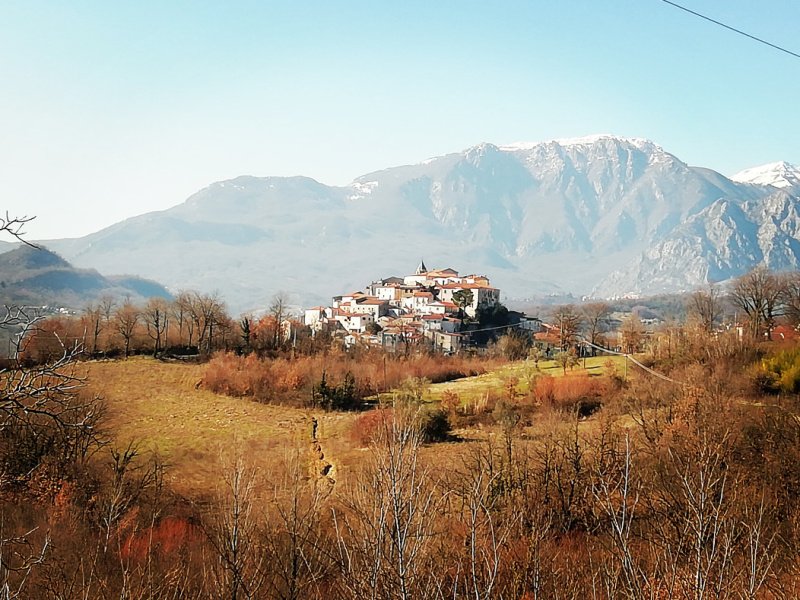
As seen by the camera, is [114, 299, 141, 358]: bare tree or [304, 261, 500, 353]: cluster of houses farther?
[304, 261, 500, 353]: cluster of houses

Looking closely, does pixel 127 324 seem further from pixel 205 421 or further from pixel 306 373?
pixel 205 421

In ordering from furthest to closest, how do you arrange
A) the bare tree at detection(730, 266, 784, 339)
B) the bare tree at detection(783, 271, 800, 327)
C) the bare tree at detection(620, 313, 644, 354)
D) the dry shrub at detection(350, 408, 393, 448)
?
1. the bare tree at detection(620, 313, 644, 354)
2. the bare tree at detection(730, 266, 784, 339)
3. the bare tree at detection(783, 271, 800, 327)
4. the dry shrub at detection(350, 408, 393, 448)

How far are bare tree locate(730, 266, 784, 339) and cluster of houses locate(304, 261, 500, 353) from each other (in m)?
28.1

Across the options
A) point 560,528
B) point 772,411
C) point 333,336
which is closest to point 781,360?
point 772,411

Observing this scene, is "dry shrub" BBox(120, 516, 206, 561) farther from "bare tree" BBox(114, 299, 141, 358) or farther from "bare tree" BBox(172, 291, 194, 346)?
"bare tree" BBox(172, 291, 194, 346)

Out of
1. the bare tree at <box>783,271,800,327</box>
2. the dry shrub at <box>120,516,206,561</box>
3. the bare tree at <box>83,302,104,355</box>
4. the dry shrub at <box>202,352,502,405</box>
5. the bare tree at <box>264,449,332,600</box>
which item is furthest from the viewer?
the bare tree at <box>783,271,800,327</box>

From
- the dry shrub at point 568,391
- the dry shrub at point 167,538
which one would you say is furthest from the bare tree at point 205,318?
the dry shrub at point 167,538

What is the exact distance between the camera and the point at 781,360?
32.6 metres

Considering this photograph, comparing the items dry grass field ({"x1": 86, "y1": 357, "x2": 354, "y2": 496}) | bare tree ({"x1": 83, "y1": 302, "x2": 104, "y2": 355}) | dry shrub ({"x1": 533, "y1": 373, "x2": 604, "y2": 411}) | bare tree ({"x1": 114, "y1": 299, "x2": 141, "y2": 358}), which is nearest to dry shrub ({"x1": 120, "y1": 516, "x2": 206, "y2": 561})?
dry grass field ({"x1": 86, "y1": 357, "x2": 354, "y2": 496})

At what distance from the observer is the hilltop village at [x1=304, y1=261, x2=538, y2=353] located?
68312 millimetres

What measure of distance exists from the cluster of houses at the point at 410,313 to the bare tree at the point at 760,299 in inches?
1108

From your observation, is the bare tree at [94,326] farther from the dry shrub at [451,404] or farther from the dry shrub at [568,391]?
the dry shrub at [568,391]

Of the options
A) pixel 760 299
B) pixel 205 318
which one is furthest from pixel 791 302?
pixel 205 318

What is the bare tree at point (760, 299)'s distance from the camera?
51.7m
